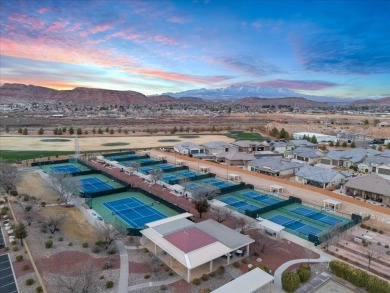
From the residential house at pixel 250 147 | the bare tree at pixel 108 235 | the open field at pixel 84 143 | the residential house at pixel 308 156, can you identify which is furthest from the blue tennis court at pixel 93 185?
the residential house at pixel 308 156

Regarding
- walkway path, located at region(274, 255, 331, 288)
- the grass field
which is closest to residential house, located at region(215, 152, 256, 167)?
the grass field

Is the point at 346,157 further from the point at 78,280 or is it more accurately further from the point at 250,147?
the point at 78,280

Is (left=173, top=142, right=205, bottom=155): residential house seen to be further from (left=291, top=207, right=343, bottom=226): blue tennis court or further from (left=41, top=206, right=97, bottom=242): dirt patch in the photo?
(left=41, top=206, right=97, bottom=242): dirt patch

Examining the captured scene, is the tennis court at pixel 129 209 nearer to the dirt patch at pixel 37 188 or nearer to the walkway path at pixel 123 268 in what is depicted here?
the walkway path at pixel 123 268

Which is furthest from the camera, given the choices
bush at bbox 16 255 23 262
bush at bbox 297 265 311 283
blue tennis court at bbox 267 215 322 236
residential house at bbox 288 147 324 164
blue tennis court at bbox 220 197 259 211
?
residential house at bbox 288 147 324 164

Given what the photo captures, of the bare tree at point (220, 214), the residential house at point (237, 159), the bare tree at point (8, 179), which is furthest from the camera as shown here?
the residential house at point (237, 159)

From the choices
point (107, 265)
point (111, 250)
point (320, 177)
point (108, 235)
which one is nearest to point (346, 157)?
point (320, 177)
